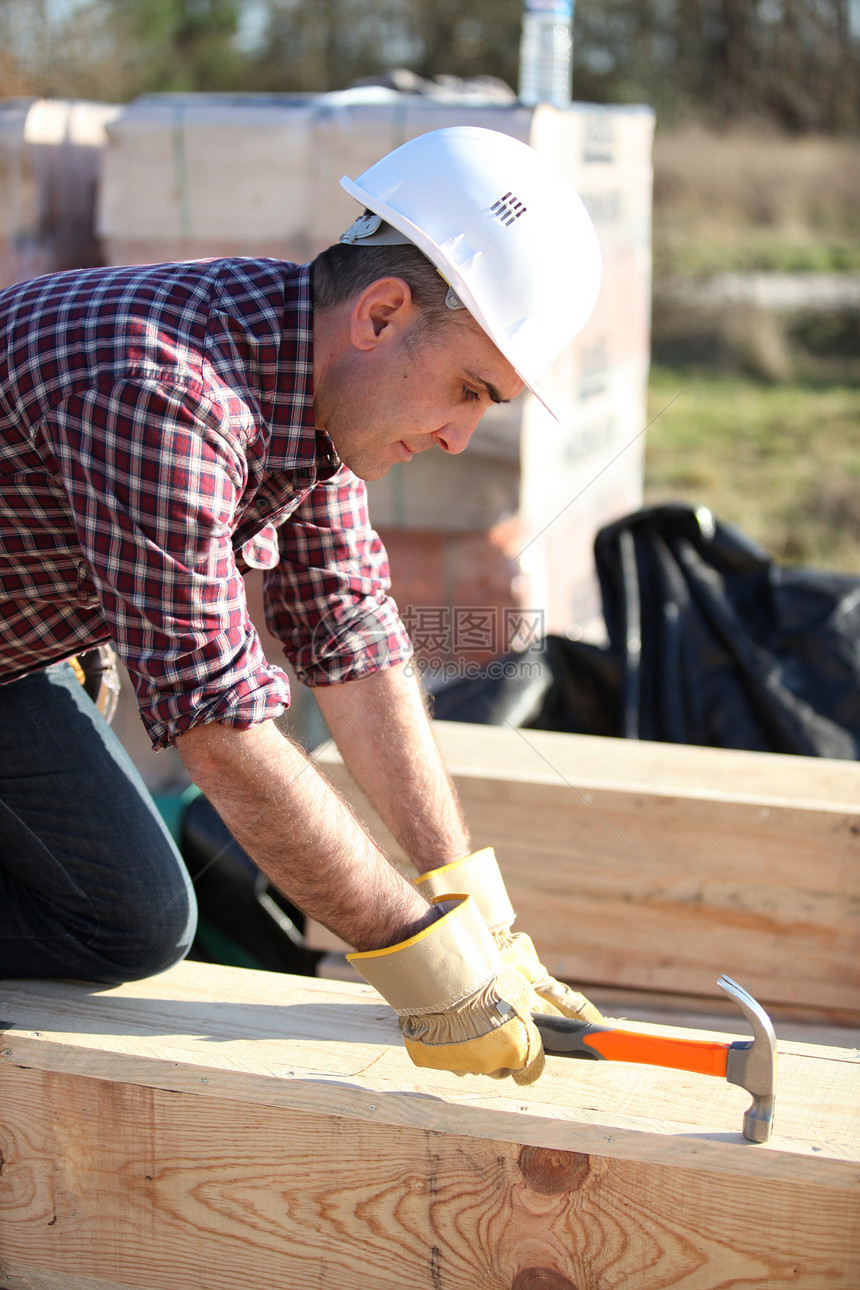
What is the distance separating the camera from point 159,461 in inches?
53.7

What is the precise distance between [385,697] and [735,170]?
48.4ft

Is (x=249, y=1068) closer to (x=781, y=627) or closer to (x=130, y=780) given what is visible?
(x=130, y=780)

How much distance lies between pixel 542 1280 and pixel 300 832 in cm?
69

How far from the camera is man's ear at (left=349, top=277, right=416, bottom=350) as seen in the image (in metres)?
1.52

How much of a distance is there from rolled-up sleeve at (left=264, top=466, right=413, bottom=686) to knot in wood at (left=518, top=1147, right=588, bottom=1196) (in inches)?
32.0

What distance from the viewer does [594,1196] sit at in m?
1.48

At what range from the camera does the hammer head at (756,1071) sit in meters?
1.41

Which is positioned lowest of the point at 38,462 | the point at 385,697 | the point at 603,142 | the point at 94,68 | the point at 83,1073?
the point at 83,1073

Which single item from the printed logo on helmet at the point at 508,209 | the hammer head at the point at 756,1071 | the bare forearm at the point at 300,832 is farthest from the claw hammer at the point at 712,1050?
the printed logo on helmet at the point at 508,209

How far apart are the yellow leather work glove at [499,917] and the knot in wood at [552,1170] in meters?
0.26

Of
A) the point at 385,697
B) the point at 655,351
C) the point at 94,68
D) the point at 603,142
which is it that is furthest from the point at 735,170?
the point at 385,697

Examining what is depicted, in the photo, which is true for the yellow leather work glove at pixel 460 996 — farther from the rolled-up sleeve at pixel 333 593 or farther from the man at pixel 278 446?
the rolled-up sleeve at pixel 333 593

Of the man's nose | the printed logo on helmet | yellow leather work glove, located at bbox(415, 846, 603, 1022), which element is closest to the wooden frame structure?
yellow leather work glove, located at bbox(415, 846, 603, 1022)

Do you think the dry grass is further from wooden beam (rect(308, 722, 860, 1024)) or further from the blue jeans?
the blue jeans
